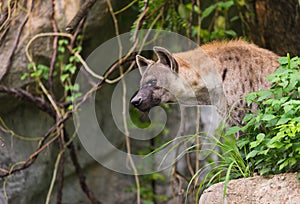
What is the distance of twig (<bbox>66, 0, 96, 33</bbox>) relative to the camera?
4.37 meters

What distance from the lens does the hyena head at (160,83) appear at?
3.48 metres

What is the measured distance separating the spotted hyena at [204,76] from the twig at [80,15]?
1011mm

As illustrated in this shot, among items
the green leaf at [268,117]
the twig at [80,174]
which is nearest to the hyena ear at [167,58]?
the green leaf at [268,117]

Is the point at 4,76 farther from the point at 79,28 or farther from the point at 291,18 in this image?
the point at 291,18

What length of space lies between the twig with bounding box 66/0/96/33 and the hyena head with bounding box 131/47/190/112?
3.40 feet

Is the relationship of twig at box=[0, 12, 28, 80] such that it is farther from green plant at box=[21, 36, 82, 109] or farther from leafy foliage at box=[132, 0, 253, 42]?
leafy foliage at box=[132, 0, 253, 42]

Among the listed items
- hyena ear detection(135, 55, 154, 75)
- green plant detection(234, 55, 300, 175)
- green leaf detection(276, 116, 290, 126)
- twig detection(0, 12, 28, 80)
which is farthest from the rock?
twig detection(0, 12, 28, 80)

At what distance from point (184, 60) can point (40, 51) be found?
4.65ft

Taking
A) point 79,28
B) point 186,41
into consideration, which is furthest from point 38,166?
point 186,41

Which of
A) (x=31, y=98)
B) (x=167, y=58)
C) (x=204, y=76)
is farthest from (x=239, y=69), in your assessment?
(x=31, y=98)

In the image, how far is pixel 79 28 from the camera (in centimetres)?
448

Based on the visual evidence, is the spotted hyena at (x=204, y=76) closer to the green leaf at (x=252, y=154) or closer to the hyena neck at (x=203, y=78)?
the hyena neck at (x=203, y=78)

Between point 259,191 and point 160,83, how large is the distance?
1.01 m

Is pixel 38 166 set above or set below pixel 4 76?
below
